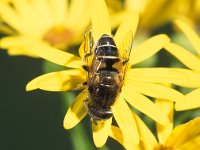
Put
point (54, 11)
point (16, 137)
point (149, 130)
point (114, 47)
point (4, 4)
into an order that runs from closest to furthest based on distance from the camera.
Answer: point (114, 47)
point (149, 130)
point (4, 4)
point (54, 11)
point (16, 137)

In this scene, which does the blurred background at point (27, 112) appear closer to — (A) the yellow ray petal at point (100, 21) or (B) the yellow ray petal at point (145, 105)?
(A) the yellow ray petal at point (100, 21)

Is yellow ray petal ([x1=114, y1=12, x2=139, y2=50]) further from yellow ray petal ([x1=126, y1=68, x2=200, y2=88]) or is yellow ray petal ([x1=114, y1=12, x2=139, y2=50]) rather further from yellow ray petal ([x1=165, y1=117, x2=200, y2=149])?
yellow ray petal ([x1=165, y1=117, x2=200, y2=149])

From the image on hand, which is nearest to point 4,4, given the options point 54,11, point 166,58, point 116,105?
point 54,11

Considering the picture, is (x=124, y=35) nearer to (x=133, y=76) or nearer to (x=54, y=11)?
(x=133, y=76)

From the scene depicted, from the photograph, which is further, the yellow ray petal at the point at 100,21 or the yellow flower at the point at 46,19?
the yellow flower at the point at 46,19

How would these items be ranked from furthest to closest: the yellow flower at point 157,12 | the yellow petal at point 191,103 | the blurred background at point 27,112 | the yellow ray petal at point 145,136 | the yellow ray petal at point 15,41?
the blurred background at point 27,112 → the yellow flower at point 157,12 → the yellow ray petal at point 15,41 → the yellow ray petal at point 145,136 → the yellow petal at point 191,103

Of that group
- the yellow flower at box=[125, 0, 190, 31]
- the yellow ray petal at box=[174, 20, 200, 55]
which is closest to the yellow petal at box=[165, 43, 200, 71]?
the yellow ray petal at box=[174, 20, 200, 55]

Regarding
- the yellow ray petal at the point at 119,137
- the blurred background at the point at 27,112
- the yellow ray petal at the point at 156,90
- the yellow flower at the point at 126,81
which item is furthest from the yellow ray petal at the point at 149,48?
the blurred background at the point at 27,112
